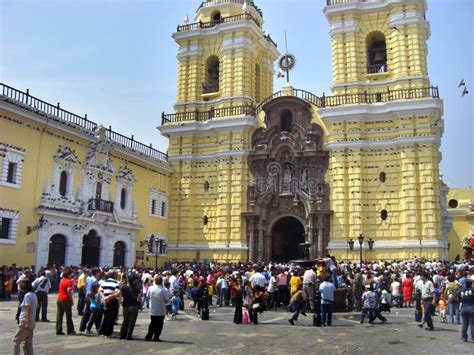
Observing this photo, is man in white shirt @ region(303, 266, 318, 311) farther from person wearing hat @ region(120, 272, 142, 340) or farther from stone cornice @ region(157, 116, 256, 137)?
stone cornice @ region(157, 116, 256, 137)

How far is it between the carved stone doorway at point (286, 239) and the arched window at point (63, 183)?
46.3 ft

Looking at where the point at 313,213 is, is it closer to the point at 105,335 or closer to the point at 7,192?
the point at 7,192

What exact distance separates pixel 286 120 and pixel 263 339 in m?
24.2

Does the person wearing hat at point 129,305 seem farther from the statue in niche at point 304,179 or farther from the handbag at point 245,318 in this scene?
the statue in niche at point 304,179

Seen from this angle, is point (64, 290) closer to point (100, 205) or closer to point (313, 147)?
point (100, 205)

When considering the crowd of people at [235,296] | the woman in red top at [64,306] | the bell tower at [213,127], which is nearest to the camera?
the crowd of people at [235,296]

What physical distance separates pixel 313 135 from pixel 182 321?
2002 centimetres

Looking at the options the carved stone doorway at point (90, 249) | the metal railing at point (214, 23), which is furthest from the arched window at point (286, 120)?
the carved stone doorway at point (90, 249)

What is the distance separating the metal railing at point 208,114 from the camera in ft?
117

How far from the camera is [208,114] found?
1470 inches

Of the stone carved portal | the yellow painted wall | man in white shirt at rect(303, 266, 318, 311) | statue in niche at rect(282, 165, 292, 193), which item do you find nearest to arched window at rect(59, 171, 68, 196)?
the stone carved portal

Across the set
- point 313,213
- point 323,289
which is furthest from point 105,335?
point 313,213

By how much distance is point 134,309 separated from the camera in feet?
39.2

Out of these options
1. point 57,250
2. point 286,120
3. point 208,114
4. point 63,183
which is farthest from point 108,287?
point 208,114
